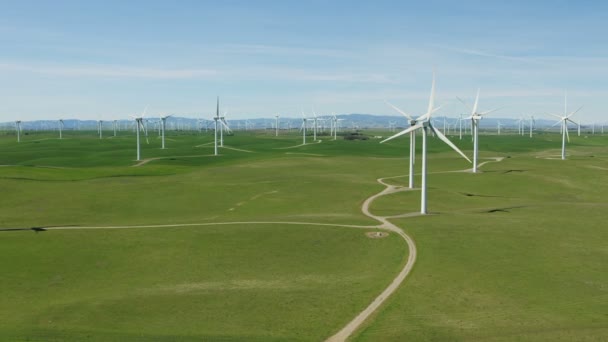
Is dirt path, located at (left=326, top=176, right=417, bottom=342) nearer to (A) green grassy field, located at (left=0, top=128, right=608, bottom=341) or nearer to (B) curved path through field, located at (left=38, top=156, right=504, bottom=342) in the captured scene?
(B) curved path through field, located at (left=38, top=156, right=504, bottom=342)

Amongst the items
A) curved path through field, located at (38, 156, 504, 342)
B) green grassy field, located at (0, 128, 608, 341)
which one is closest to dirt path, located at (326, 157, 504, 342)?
curved path through field, located at (38, 156, 504, 342)

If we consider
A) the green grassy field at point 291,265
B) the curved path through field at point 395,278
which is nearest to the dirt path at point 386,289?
the curved path through field at point 395,278

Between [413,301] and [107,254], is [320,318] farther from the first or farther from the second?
[107,254]

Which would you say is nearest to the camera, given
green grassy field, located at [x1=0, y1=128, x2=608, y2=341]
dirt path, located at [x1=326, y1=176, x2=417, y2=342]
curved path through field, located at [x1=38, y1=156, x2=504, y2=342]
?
dirt path, located at [x1=326, y1=176, x2=417, y2=342]

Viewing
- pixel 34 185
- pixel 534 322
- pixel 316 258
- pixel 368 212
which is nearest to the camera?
pixel 534 322

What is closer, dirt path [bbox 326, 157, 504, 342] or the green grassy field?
dirt path [bbox 326, 157, 504, 342]

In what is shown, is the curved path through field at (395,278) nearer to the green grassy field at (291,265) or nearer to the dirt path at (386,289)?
the dirt path at (386,289)

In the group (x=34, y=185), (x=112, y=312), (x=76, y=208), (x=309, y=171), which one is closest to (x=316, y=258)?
(x=112, y=312)

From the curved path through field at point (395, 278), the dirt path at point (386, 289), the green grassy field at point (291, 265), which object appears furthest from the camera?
A: the green grassy field at point (291, 265)
